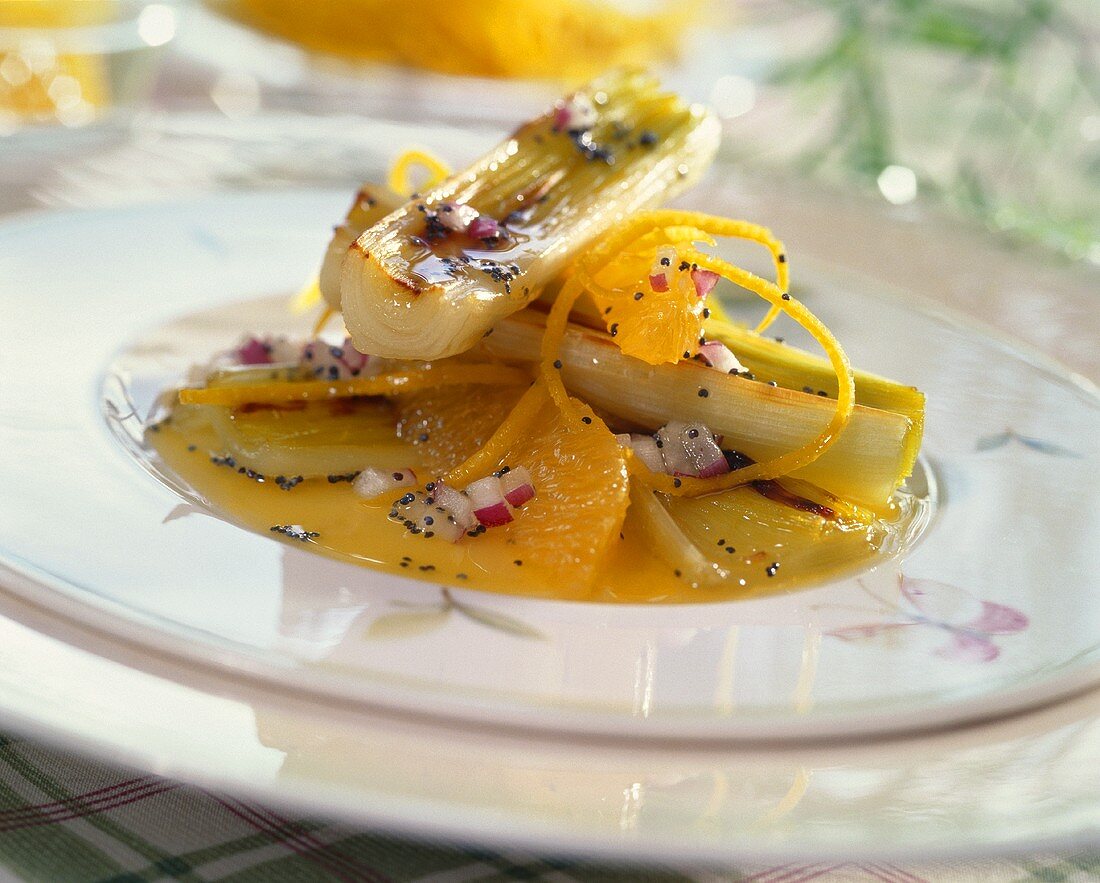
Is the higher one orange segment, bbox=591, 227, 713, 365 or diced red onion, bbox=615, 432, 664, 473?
orange segment, bbox=591, 227, 713, 365

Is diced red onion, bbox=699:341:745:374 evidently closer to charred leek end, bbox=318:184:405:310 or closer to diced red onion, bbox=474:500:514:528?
diced red onion, bbox=474:500:514:528

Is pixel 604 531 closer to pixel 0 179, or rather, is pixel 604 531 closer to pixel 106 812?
pixel 106 812

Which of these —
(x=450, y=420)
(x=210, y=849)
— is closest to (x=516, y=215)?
(x=450, y=420)

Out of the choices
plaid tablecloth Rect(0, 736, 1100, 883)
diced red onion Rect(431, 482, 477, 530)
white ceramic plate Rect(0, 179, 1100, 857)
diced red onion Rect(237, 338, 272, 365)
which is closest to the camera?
white ceramic plate Rect(0, 179, 1100, 857)

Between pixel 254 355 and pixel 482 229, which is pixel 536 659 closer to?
pixel 482 229

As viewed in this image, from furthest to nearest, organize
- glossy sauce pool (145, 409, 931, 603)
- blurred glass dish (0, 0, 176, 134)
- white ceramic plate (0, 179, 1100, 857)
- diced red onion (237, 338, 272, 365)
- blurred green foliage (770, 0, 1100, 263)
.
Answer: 1. blurred green foliage (770, 0, 1100, 263)
2. blurred glass dish (0, 0, 176, 134)
3. diced red onion (237, 338, 272, 365)
4. glossy sauce pool (145, 409, 931, 603)
5. white ceramic plate (0, 179, 1100, 857)

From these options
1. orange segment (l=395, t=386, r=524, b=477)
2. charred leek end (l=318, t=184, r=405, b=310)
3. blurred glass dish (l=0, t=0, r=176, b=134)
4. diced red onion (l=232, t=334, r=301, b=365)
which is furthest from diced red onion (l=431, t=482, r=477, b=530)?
blurred glass dish (l=0, t=0, r=176, b=134)

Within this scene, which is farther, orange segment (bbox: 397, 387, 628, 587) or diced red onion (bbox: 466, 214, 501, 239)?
diced red onion (bbox: 466, 214, 501, 239)

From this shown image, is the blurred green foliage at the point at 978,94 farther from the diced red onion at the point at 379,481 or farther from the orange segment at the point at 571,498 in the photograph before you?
the diced red onion at the point at 379,481

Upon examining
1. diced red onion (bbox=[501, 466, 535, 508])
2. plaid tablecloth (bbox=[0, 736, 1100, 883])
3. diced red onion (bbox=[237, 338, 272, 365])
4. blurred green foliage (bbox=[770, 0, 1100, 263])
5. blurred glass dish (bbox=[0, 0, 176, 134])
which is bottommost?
plaid tablecloth (bbox=[0, 736, 1100, 883])
